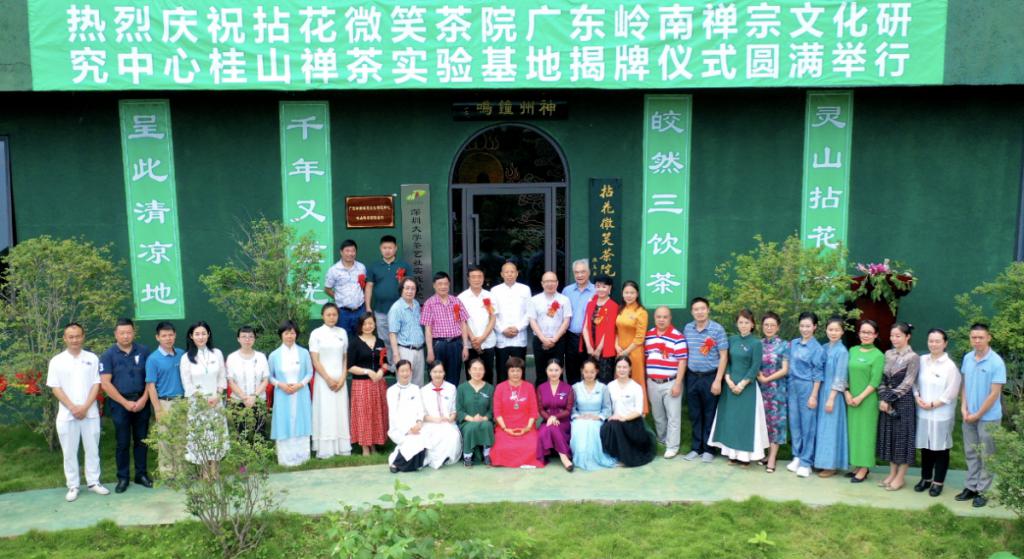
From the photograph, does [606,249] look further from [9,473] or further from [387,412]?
[9,473]

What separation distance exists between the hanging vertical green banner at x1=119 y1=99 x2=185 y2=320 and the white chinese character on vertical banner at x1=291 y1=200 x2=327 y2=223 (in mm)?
1274

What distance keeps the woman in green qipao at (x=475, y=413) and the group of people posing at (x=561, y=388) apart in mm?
13

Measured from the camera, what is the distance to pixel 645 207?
9.38 m

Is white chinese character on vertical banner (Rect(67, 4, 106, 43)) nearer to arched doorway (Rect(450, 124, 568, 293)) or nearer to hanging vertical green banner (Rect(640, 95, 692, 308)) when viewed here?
arched doorway (Rect(450, 124, 568, 293))

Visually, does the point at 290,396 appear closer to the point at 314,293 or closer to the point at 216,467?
the point at 216,467

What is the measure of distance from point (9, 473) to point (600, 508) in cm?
506

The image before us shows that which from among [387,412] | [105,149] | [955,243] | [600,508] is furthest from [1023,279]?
[105,149]

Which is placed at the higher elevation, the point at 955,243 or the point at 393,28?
the point at 393,28

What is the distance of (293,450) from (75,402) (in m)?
1.76

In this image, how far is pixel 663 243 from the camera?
9.42m

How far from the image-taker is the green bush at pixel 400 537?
5047mm

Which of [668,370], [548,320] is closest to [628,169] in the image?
[548,320]

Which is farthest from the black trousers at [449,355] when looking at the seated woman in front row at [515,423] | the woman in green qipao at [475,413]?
the seated woman in front row at [515,423]

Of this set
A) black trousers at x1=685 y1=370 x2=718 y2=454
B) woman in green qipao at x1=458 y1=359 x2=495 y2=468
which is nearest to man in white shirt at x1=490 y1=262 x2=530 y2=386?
woman in green qipao at x1=458 y1=359 x2=495 y2=468
